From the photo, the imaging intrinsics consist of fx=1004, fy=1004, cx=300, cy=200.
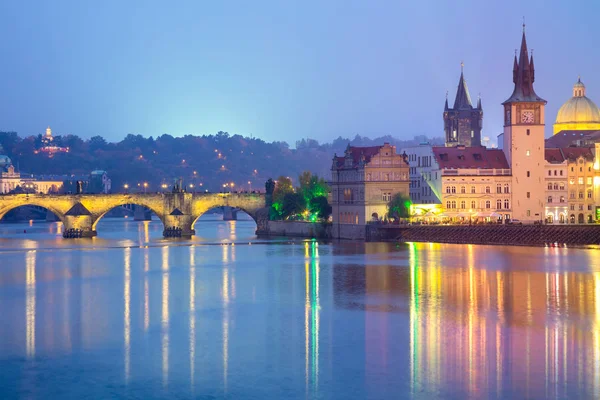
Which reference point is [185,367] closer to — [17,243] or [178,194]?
[17,243]

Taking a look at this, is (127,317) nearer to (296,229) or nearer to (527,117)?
(527,117)

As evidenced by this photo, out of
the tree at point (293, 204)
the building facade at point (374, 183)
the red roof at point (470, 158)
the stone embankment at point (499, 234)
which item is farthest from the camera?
the tree at point (293, 204)

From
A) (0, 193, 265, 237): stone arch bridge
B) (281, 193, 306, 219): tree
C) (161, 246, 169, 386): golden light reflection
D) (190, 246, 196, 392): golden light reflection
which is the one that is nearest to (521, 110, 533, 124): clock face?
(281, 193, 306, 219): tree

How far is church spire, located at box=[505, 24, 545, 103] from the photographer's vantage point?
94.9 metres

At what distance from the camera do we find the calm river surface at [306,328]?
1325 inches

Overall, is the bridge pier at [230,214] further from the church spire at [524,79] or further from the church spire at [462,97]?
the church spire at [524,79]

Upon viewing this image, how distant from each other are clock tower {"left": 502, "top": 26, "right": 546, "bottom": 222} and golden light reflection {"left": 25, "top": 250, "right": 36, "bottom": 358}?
1759 inches

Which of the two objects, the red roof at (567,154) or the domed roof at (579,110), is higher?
the domed roof at (579,110)

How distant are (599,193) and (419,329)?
6010cm

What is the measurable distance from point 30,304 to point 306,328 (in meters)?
16.3

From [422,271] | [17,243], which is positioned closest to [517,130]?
[422,271]

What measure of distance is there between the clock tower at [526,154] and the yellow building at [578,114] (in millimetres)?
26543

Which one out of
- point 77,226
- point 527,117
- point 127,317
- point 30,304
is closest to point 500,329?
point 127,317

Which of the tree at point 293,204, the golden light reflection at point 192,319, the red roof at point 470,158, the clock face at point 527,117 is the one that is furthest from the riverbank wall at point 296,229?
the golden light reflection at point 192,319
